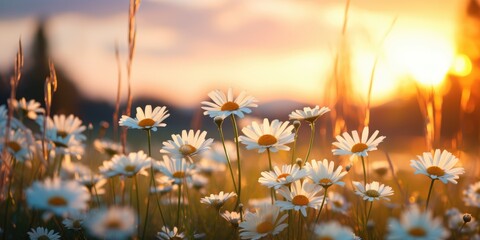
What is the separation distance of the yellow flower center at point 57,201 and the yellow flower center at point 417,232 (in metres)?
0.75

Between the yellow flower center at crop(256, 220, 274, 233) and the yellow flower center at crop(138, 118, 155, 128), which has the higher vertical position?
the yellow flower center at crop(138, 118, 155, 128)

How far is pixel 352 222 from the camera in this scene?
232cm

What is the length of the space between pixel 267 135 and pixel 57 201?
840mm

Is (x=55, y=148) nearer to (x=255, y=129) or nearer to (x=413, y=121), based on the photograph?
(x=255, y=129)

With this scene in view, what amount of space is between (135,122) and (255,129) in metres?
0.43

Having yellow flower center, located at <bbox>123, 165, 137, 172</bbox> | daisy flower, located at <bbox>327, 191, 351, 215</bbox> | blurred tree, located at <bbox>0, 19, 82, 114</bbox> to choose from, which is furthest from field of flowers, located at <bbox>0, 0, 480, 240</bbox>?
blurred tree, located at <bbox>0, 19, 82, 114</bbox>

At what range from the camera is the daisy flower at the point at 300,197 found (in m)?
1.55

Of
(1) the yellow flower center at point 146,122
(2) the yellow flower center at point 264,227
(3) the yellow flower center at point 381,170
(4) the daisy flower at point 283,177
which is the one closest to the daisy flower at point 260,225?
(2) the yellow flower center at point 264,227

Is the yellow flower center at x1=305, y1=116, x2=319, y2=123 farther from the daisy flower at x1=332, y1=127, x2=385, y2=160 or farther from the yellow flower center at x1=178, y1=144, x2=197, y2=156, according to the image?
the yellow flower center at x1=178, y1=144, x2=197, y2=156

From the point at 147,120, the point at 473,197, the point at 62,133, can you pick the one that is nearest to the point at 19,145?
the point at 62,133

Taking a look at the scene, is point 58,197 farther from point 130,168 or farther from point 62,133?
point 62,133

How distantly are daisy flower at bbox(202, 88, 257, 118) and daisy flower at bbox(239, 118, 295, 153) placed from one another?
0.07 metres

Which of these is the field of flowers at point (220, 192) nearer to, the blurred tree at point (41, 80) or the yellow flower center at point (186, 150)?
the yellow flower center at point (186, 150)

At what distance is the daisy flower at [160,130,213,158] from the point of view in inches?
67.3
